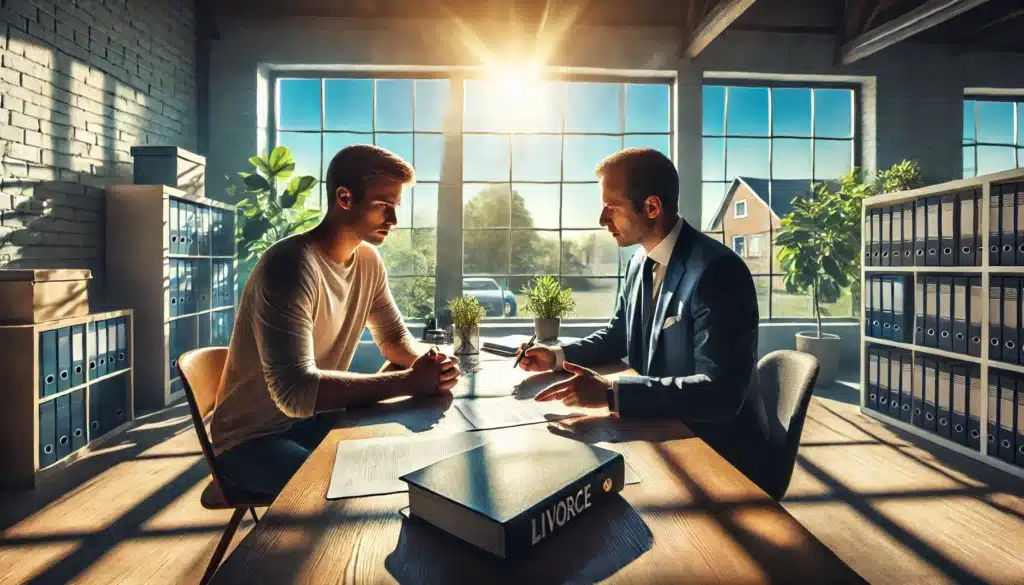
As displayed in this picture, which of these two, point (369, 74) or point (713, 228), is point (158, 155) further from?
point (713, 228)

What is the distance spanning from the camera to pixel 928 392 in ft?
11.0

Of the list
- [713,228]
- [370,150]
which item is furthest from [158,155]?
[713,228]

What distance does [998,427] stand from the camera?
290 cm

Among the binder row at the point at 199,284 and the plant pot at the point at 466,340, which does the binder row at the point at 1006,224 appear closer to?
the plant pot at the point at 466,340

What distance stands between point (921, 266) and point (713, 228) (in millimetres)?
2253

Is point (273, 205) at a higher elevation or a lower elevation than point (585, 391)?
higher

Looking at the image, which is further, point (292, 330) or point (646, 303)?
point (646, 303)

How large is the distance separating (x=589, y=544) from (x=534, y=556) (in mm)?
76

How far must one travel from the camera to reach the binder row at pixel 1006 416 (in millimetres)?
2797

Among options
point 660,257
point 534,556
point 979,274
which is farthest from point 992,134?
point 534,556

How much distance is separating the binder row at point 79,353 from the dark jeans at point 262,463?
6.55 feet

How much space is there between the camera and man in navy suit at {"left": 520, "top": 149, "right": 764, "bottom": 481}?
4.18 ft

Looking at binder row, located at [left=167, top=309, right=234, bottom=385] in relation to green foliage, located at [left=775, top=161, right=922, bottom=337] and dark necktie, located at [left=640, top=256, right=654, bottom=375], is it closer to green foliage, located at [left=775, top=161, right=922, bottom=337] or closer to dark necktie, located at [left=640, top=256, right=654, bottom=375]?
dark necktie, located at [left=640, top=256, right=654, bottom=375]

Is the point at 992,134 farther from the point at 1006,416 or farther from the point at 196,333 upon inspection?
the point at 196,333
